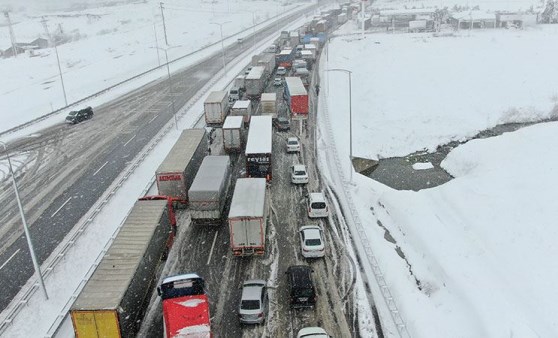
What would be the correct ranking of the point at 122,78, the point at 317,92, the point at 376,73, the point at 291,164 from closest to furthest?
the point at 291,164, the point at 317,92, the point at 376,73, the point at 122,78

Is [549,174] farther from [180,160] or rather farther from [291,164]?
[180,160]

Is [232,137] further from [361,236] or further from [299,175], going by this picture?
[361,236]

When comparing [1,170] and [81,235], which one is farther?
[1,170]

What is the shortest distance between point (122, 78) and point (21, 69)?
34201 mm

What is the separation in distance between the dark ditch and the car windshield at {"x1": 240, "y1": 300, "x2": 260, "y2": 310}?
2592cm

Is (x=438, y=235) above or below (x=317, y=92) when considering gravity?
below

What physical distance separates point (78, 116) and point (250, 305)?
1890 inches

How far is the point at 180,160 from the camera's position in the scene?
38188 mm

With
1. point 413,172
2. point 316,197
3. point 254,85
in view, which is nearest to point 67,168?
point 316,197

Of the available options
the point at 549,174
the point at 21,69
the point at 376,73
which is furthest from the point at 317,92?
the point at 21,69

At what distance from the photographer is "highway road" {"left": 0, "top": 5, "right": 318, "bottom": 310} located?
3294cm

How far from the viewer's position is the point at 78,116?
62250 millimetres

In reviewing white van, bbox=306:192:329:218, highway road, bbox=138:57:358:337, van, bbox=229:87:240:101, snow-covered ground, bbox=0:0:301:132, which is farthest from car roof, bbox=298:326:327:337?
snow-covered ground, bbox=0:0:301:132

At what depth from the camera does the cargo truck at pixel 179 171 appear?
3612cm
